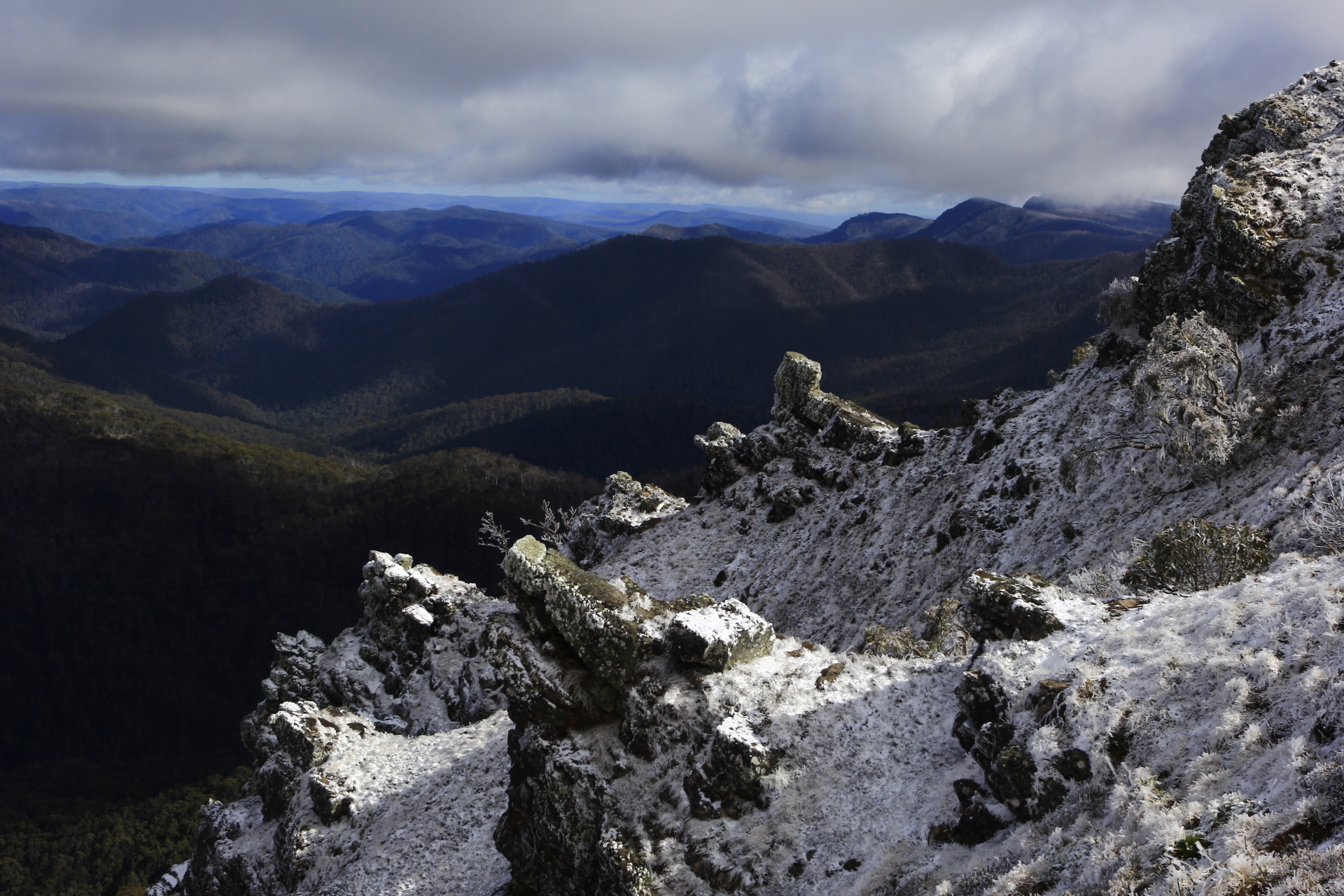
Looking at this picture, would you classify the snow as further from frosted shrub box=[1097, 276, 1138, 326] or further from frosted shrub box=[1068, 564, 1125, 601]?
frosted shrub box=[1097, 276, 1138, 326]

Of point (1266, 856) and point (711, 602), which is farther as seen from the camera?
point (711, 602)

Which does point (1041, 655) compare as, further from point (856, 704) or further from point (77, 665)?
point (77, 665)

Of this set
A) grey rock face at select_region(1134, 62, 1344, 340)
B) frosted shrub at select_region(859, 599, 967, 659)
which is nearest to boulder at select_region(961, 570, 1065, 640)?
frosted shrub at select_region(859, 599, 967, 659)

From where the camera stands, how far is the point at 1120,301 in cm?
3856

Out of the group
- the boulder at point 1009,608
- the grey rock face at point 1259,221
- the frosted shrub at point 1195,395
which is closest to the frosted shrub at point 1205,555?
the boulder at point 1009,608

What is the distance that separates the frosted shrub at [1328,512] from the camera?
17.8 metres

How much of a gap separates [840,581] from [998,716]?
2562 cm

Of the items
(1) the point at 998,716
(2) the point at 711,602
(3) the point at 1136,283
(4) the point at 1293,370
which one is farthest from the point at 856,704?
(3) the point at 1136,283

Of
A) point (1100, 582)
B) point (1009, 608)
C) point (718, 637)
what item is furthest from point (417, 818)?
point (1100, 582)

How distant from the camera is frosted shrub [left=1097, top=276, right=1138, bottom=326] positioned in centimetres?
3772

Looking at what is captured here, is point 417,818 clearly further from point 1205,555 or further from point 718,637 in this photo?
point 1205,555

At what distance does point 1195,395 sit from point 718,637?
18859 millimetres

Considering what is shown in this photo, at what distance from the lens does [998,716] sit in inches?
617

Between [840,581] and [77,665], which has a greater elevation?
[840,581]
